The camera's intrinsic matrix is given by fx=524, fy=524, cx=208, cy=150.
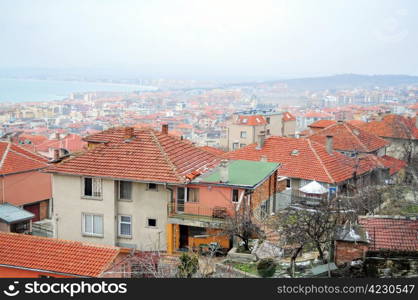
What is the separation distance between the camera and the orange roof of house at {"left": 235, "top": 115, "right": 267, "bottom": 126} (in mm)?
61469

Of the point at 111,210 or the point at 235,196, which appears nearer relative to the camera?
the point at 235,196

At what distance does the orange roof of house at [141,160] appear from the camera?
65.0 feet

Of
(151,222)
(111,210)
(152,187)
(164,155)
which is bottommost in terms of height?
(151,222)

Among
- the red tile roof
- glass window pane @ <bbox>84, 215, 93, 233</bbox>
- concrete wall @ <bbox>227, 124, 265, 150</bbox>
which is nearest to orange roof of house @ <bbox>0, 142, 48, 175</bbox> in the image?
glass window pane @ <bbox>84, 215, 93, 233</bbox>

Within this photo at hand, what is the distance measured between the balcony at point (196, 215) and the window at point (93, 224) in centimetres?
300

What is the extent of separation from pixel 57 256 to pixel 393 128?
36.3 meters

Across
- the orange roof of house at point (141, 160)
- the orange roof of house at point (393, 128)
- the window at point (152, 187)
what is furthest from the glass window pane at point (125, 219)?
the orange roof of house at point (393, 128)

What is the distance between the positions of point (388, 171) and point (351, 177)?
5.40 meters

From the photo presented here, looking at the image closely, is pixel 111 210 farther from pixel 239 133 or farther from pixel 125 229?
pixel 239 133

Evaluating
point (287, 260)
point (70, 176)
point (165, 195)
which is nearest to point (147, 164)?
point (165, 195)

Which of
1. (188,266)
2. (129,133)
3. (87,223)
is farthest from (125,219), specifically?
(188,266)

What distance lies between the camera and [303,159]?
2855 cm

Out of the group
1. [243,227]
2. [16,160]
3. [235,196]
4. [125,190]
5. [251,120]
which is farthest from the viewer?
[251,120]

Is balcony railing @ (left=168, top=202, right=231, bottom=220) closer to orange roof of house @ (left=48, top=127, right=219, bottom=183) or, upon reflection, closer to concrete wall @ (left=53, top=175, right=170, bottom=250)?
concrete wall @ (left=53, top=175, right=170, bottom=250)
